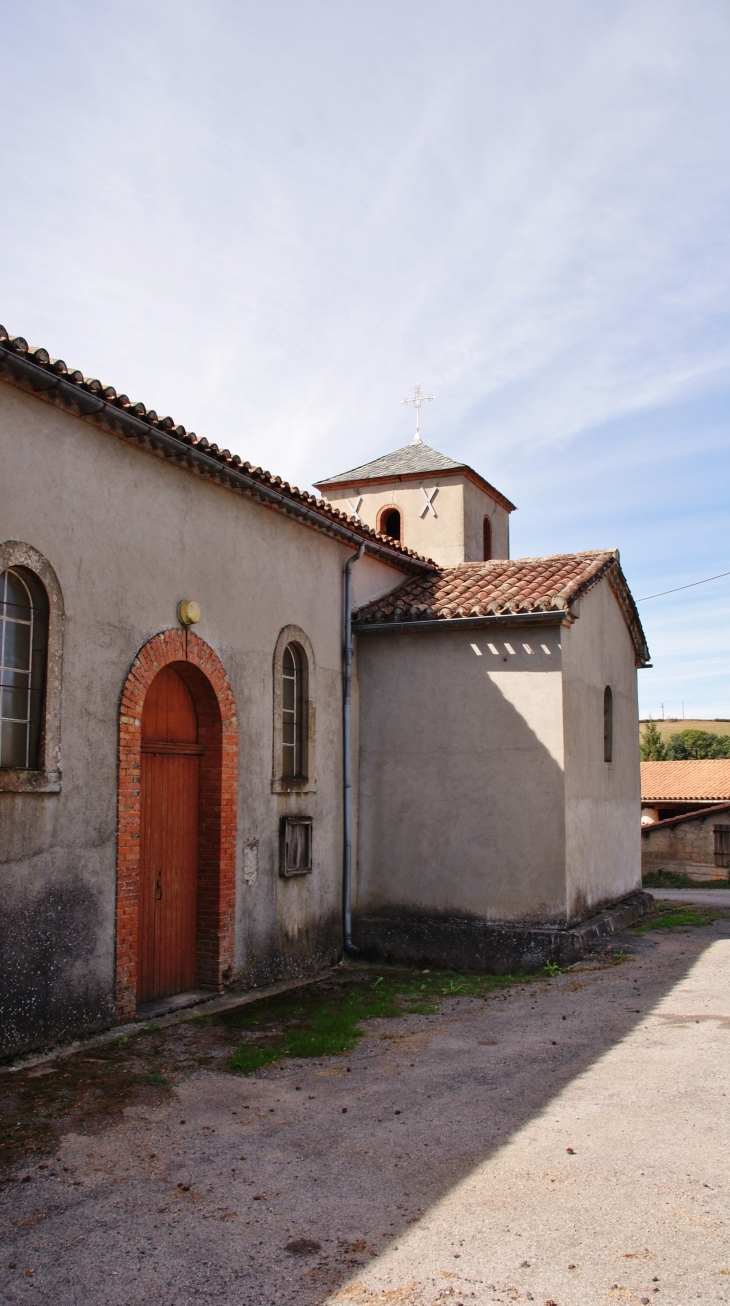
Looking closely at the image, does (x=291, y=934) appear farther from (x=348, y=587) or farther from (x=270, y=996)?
(x=348, y=587)

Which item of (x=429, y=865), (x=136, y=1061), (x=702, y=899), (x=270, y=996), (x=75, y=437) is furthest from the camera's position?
(x=702, y=899)

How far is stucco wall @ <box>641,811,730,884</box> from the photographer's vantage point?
2736cm

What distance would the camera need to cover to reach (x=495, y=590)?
1240 centimetres

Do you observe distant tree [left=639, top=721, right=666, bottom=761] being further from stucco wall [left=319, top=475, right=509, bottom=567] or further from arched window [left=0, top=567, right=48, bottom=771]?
arched window [left=0, top=567, right=48, bottom=771]

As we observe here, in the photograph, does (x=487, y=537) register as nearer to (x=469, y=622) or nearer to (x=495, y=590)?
(x=495, y=590)

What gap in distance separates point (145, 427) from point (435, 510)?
10.5 m

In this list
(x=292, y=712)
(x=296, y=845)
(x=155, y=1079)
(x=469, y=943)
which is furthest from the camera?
(x=469, y=943)

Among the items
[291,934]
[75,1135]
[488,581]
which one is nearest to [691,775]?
[488,581]

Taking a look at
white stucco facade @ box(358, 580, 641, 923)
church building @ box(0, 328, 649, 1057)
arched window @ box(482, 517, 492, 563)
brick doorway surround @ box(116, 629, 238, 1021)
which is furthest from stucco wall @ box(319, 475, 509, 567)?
brick doorway surround @ box(116, 629, 238, 1021)

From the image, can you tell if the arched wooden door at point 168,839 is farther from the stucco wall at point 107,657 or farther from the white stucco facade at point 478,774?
the white stucco facade at point 478,774

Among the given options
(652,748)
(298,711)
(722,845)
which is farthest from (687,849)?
(652,748)

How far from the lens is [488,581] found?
12945 mm

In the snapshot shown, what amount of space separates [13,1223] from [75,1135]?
110cm

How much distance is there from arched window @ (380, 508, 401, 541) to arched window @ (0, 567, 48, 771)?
11.6m
